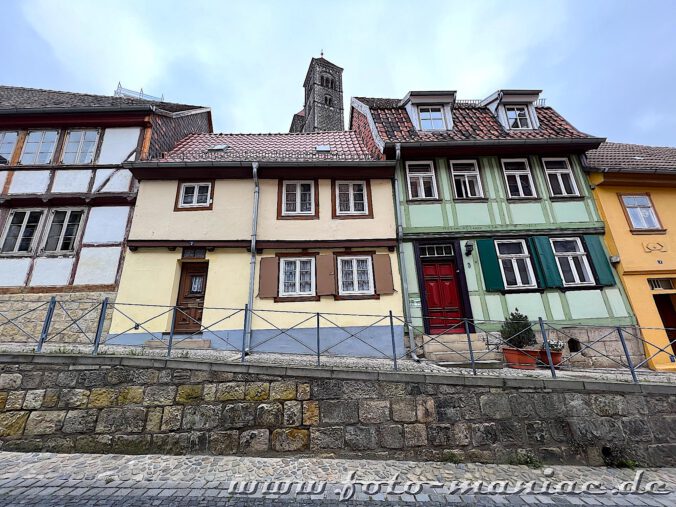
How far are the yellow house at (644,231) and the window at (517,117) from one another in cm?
247

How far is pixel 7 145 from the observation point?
10.3 m

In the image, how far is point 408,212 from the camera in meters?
9.88

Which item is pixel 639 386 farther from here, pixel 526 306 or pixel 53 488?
pixel 53 488

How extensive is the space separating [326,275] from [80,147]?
9.28 m

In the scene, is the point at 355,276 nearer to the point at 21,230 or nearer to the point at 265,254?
the point at 265,254

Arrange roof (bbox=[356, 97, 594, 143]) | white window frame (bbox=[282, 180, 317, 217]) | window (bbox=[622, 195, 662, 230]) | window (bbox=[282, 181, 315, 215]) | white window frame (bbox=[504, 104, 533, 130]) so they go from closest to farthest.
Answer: window (bbox=[622, 195, 662, 230]), white window frame (bbox=[282, 180, 317, 217]), window (bbox=[282, 181, 315, 215]), roof (bbox=[356, 97, 594, 143]), white window frame (bbox=[504, 104, 533, 130])

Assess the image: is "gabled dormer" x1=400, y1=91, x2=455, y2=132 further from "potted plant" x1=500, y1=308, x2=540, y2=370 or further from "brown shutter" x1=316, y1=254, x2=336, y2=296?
"potted plant" x1=500, y1=308, x2=540, y2=370

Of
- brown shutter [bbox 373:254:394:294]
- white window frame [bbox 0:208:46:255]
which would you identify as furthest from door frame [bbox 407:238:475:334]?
white window frame [bbox 0:208:46:255]

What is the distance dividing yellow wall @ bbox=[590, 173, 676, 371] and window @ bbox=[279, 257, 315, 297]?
29.5ft

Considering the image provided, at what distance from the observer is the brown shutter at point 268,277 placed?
887cm

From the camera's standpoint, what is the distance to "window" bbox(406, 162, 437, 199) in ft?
33.4

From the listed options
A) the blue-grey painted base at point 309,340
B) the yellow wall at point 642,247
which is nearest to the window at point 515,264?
the yellow wall at point 642,247

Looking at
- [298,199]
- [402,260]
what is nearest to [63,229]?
[298,199]

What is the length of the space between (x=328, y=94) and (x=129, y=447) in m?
44.5
